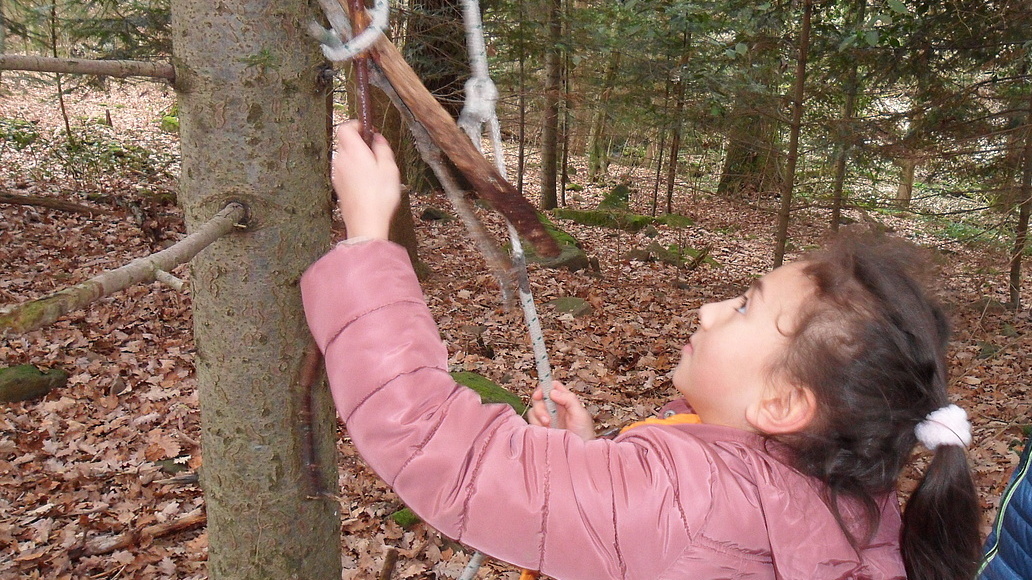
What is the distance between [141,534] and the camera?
131 inches

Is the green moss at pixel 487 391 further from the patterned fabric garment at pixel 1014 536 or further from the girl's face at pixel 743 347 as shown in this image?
the girl's face at pixel 743 347

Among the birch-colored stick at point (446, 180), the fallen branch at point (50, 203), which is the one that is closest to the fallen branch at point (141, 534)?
the birch-colored stick at point (446, 180)

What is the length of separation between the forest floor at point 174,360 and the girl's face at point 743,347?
0.39m

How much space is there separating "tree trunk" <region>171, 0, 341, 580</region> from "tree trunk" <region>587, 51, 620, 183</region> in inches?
364

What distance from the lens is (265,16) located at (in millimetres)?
1237

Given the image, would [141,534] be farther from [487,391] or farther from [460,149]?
[460,149]

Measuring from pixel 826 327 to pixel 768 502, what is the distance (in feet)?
1.06

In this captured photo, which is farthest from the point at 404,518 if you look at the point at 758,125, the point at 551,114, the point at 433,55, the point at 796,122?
the point at 551,114

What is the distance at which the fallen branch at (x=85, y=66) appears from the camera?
117 centimetres

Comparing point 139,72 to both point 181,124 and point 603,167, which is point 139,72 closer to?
point 181,124

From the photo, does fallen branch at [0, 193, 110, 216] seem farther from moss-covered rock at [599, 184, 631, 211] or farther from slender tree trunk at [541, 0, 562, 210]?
moss-covered rock at [599, 184, 631, 211]

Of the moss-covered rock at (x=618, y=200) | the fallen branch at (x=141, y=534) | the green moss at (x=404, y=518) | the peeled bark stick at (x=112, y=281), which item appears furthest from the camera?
the moss-covered rock at (x=618, y=200)

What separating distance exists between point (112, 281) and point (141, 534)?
9.92 feet

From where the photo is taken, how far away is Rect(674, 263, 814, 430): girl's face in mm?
1205
